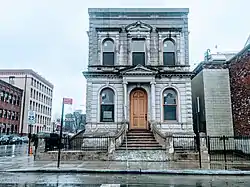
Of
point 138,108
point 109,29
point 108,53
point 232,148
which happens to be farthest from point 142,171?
point 109,29

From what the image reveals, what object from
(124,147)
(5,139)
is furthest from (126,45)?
(5,139)

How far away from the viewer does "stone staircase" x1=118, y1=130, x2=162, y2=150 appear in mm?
15734

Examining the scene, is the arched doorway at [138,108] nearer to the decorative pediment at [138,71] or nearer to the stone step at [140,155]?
the decorative pediment at [138,71]

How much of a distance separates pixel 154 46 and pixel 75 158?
1096 centimetres

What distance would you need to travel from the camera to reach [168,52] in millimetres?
20562

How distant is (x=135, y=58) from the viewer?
2041 centimetres

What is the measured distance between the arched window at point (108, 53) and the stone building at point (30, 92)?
150ft

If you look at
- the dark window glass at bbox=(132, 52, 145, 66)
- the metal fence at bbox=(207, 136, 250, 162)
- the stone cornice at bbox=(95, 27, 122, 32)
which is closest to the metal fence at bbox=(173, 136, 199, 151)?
the metal fence at bbox=(207, 136, 250, 162)

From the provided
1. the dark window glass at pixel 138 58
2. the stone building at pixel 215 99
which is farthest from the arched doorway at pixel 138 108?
the stone building at pixel 215 99

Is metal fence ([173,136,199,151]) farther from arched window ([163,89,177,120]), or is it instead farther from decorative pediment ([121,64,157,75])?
decorative pediment ([121,64,157,75])

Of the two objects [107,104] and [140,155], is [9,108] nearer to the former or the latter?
[107,104]

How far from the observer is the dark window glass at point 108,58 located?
20323 millimetres

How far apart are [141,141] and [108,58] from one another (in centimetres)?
752

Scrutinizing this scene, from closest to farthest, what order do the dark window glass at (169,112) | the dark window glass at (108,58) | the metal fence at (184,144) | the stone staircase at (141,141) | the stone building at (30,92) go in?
the stone staircase at (141,141) < the metal fence at (184,144) < the dark window glass at (169,112) < the dark window glass at (108,58) < the stone building at (30,92)
